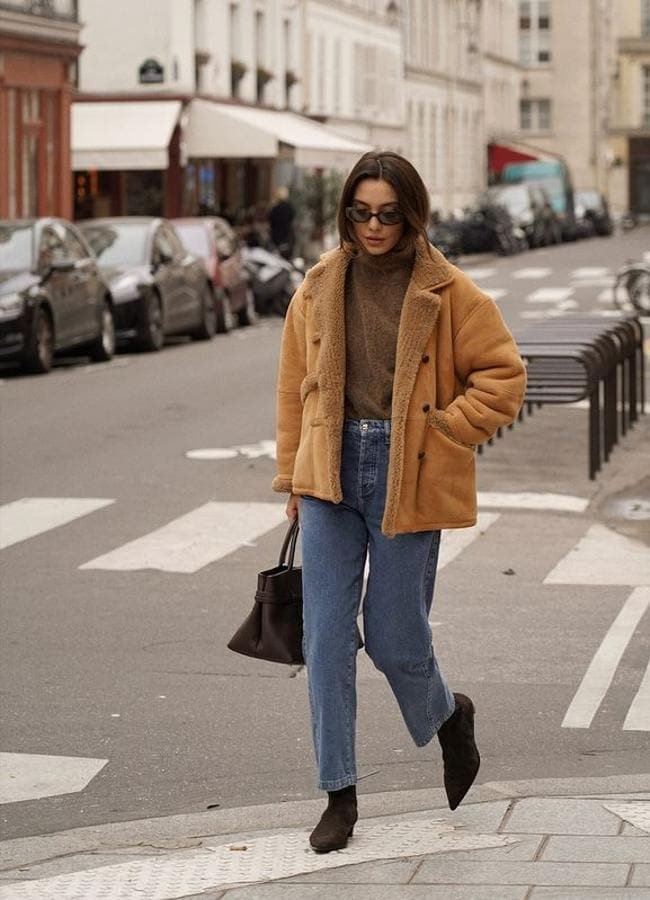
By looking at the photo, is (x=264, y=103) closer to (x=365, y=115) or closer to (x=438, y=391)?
(x=365, y=115)

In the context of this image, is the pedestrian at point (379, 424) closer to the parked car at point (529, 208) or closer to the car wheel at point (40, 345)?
the car wheel at point (40, 345)

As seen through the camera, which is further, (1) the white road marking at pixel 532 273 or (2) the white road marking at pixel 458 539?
(1) the white road marking at pixel 532 273

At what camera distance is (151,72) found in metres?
45.7

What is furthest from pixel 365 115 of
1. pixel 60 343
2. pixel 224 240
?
pixel 60 343

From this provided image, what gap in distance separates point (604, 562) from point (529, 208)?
179ft

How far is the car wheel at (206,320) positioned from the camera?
93.1 ft

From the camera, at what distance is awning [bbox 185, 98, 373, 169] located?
44.3 meters

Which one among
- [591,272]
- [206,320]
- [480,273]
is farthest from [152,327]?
[591,272]

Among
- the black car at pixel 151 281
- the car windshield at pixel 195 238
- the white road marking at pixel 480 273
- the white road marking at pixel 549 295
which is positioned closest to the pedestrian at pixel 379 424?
the black car at pixel 151 281

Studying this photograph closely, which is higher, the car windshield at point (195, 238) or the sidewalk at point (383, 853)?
the car windshield at point (195, 238)

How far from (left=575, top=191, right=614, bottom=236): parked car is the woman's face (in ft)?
240

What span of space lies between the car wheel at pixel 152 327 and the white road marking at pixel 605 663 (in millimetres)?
16231

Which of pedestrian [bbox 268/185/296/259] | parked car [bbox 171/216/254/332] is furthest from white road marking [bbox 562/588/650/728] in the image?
pedestrian [bbox 268/185/296/259]

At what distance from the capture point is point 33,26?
37.3 meters
